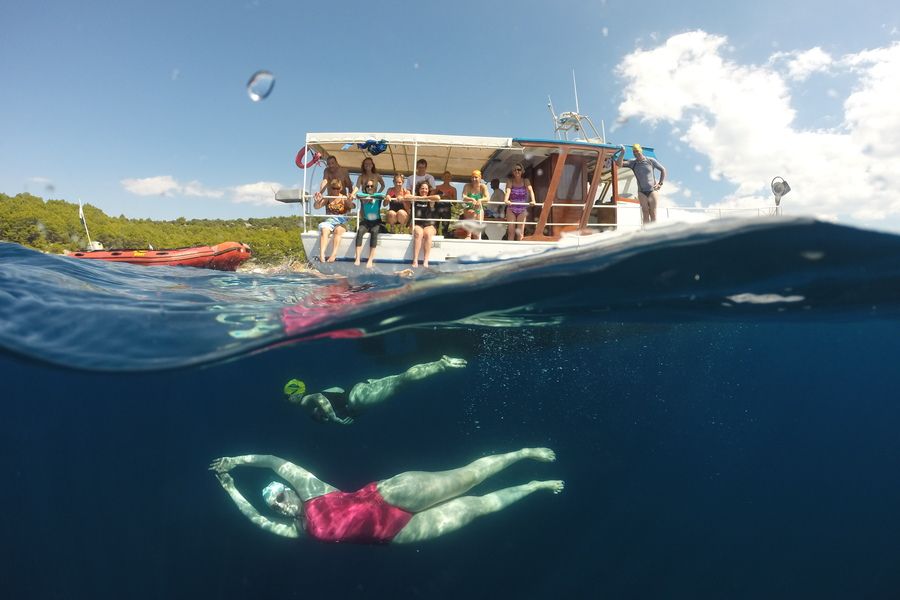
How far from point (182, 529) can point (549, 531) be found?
33.1ft

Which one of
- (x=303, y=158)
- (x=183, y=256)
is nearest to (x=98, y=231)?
(x=183, y=256)

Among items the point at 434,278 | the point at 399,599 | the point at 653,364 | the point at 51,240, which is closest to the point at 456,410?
the point at 399,599

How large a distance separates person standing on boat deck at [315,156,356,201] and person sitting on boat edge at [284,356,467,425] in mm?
4957

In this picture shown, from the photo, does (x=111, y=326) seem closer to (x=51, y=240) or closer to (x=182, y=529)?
(x=182, y=529)

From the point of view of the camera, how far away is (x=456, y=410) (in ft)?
55.8

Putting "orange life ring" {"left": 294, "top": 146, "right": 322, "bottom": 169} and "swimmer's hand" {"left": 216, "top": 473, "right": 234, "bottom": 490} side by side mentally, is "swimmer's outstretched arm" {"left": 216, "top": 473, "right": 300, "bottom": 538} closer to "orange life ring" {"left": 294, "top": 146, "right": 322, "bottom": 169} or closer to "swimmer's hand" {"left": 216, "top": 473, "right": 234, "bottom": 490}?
"swimmer's hand" {"left": 216, "top": 473, "right": 234, "bottom": 490}

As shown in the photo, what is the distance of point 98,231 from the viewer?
2304 inches

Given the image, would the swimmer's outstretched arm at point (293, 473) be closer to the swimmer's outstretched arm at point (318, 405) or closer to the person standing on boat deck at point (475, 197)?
the swimmer's outstretched arm at point (318, 405)

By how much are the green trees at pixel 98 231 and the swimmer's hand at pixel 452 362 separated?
3417 centimetres

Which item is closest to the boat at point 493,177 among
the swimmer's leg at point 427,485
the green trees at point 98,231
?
the swimmer's leg at point 427,485

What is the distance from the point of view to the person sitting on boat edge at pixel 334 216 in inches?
410

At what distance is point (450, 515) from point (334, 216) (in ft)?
23.2

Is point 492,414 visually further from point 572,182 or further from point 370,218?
point 370,218

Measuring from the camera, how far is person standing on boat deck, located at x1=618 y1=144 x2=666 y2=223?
10562 mm
